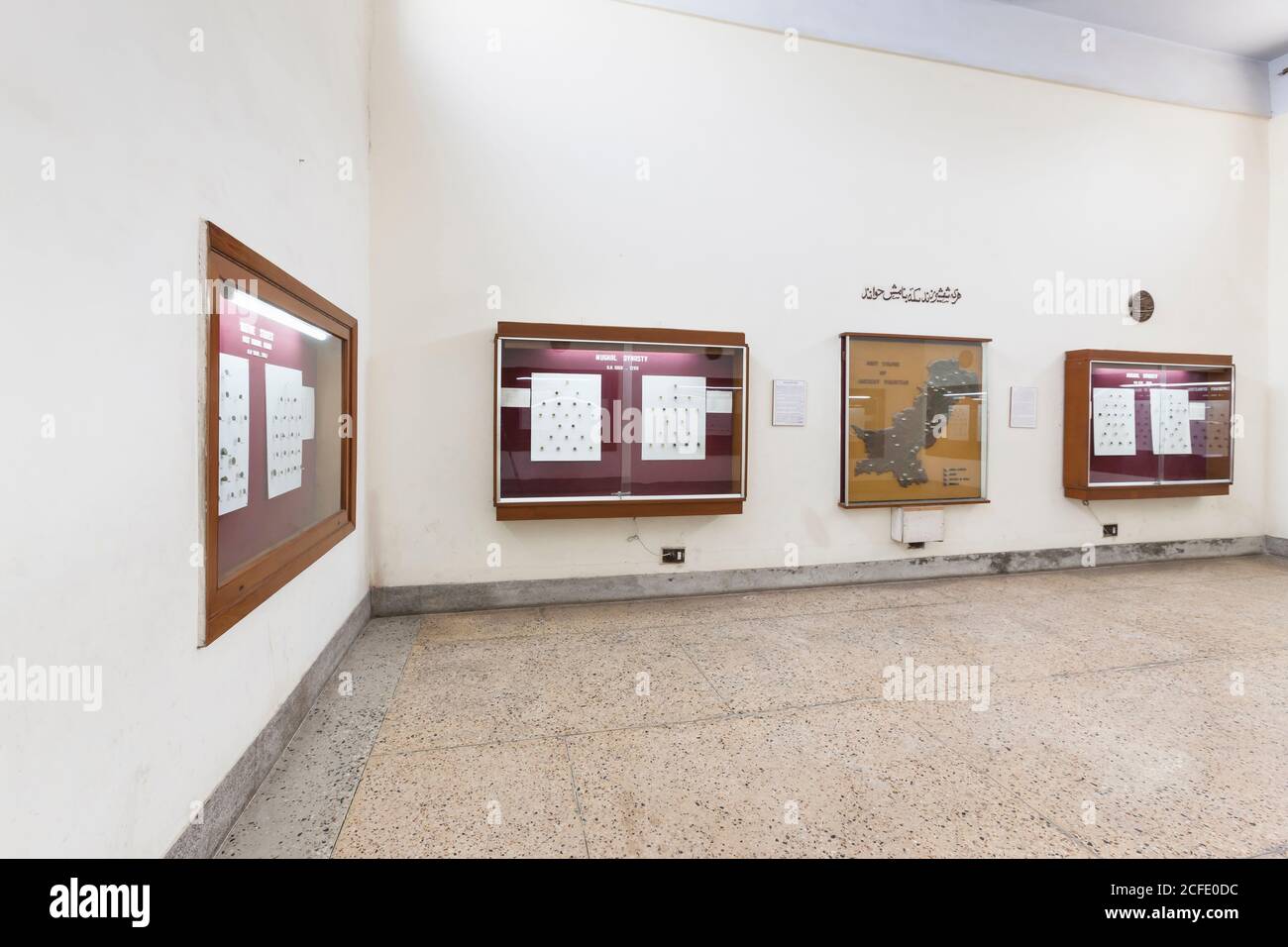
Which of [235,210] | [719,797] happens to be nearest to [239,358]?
[235,210]

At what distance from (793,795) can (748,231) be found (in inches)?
156

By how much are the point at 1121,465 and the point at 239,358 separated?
673 cm

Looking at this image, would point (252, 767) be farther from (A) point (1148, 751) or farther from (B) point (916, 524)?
(B) point (916, 524)

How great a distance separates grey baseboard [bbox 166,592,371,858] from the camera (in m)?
1.71

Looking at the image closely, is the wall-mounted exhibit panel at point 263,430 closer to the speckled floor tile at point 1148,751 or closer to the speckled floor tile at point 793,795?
the speckled floor tile at point 793,795

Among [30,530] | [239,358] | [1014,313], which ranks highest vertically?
[1014,313]

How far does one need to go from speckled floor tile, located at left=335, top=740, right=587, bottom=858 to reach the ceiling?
707cm

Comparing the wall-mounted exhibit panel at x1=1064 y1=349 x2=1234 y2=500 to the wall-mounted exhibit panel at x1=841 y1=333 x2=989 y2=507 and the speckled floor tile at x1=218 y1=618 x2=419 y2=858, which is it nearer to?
the wall-mounted exhibit panel at x1=841 y1=333 x2=989 y2=507

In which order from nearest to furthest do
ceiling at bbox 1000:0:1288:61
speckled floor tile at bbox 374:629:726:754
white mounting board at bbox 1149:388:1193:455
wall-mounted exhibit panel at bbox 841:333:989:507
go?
1. speckled floor tile at bbox 374:629:726:754
2. wall-mounted exhibit panel at bbox 841:333:989:507
3. ceiling at bbox 1000:0:1288:61
4. white mounting board at bbox 1149:388:1193:455

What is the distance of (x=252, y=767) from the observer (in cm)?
207

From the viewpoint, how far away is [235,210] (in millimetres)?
1991

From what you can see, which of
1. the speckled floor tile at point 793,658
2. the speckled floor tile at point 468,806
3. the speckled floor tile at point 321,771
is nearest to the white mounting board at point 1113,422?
the speckled floor tile at point 793,658

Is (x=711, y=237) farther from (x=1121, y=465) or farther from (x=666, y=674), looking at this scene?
(x=1121, y=465)

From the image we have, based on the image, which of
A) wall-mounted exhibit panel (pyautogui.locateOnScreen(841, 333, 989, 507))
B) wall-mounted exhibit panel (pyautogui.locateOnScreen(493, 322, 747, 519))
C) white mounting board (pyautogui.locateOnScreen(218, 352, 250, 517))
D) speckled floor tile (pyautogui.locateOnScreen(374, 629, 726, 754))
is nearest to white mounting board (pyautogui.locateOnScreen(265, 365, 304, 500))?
white mounting board (pyautogui.locateOnScreen(218, 352, 250, 517))
